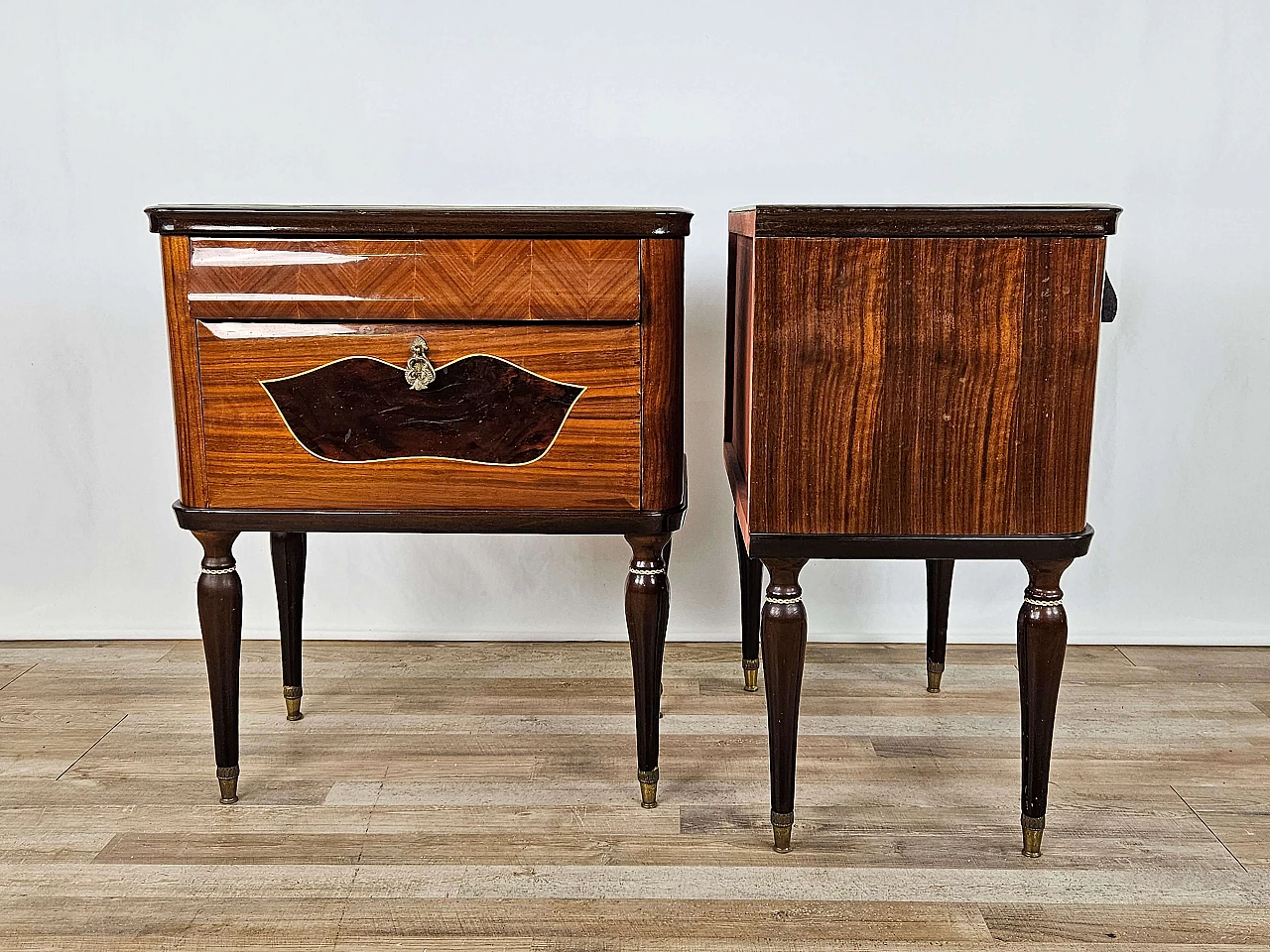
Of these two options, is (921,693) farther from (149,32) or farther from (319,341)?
(149,32)

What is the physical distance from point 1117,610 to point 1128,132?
0.84m

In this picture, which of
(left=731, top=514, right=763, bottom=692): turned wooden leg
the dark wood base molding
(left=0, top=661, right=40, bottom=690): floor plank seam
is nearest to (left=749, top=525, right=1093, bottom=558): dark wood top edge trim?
the dark wood base molding

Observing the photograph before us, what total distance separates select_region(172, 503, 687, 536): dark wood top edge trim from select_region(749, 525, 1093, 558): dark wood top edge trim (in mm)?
141

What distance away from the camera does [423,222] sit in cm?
125

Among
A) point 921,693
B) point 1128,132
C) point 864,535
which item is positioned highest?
point 1128,132

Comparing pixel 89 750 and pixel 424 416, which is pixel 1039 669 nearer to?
pixel 424 416

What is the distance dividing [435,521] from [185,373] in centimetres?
33

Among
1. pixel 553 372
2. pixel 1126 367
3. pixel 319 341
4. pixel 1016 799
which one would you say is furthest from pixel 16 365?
pixel 1126 367

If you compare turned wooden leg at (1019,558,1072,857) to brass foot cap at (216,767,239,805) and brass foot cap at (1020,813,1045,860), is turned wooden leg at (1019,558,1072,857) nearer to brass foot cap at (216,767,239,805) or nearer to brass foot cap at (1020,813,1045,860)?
brass foot cap at (1020,813,1045,860)

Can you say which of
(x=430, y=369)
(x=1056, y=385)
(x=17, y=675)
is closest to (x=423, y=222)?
(x=430, y=369)

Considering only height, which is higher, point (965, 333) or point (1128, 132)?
point (1128, 132)

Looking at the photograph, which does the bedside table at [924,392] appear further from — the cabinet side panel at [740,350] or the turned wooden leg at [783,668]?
the cabinet side panel at [740,350]

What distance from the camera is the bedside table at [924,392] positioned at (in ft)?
3.79

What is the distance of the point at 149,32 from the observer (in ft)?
6.29
